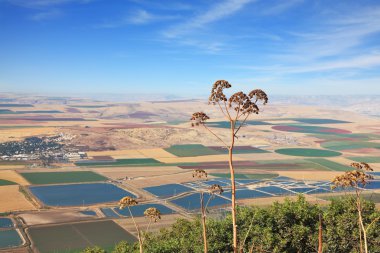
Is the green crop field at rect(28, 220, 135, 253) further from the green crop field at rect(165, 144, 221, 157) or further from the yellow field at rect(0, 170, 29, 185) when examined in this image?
the green crop field at rect(165, 144, 221, 157)

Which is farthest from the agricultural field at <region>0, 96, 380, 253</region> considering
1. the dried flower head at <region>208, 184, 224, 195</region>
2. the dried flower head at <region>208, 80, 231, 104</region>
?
the dried flower head at <region>208, 80, 231, 104</region>

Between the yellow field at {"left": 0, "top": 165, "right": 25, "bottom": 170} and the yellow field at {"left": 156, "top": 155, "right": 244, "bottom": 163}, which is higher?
the yellow field at {"left": 156, "top": 155, "right": 244, "bottom": 163}

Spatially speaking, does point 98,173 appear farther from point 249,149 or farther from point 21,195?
point 249,149

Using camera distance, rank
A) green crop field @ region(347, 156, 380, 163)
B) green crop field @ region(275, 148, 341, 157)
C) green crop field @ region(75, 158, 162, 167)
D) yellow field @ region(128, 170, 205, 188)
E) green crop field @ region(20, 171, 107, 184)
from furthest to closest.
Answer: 1. green crop field @ region(275, 148, 341, 157)
2. green crop field @ region(347, 156, 380, 163)
3. green crop field @ region(75, 158, 162, 167)
4. green crop field @ region(20, 171, 107, 184)
5. yellow field @ region(128, 170, 205, 188)

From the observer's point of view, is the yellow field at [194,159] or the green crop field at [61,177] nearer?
the green crop field at [61,177]

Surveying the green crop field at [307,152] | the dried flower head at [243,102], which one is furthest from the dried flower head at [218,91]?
the green crop field at [307,152]

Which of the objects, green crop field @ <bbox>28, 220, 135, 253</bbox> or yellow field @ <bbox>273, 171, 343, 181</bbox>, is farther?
yellow field @ <bbox>273, 171, 343, 181</bbox>

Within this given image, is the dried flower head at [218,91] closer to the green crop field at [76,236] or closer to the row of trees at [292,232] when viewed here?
the row of trees at [292,232]
